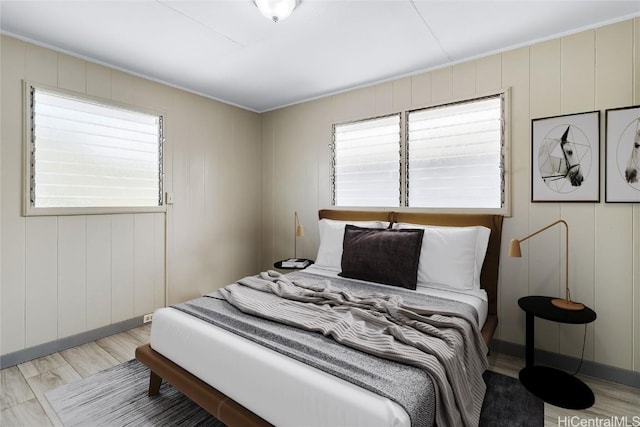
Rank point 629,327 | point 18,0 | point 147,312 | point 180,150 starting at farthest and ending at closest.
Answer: point 180,150 < point 147,312 < point 629,327 < point 18,0

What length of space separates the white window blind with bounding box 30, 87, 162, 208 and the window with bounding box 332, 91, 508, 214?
6.75 ft

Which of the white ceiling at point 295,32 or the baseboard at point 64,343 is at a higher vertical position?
the white ceiling at point 295,32

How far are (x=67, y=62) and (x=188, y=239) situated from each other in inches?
77.4

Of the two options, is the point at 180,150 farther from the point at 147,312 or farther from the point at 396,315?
the point at 396,315

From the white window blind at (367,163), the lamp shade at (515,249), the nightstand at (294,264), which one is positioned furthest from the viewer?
the nightstand at (294,264)

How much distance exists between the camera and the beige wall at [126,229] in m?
2.41

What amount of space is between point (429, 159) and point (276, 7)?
1909 mm

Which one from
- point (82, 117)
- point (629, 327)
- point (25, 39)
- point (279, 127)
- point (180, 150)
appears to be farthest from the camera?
point (279, 127)

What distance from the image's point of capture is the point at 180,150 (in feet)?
11.5

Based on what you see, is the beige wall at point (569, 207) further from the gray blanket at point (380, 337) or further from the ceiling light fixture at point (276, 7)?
the ceiling light fixture at point (276, 7)

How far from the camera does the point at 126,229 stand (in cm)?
306

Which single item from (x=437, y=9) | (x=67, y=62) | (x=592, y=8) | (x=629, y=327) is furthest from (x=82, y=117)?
(x=629, y=327)

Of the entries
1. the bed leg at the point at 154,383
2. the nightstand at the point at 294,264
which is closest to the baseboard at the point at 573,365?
the nightstand at the point at 294,264

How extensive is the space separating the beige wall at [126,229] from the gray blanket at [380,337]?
1.38m
